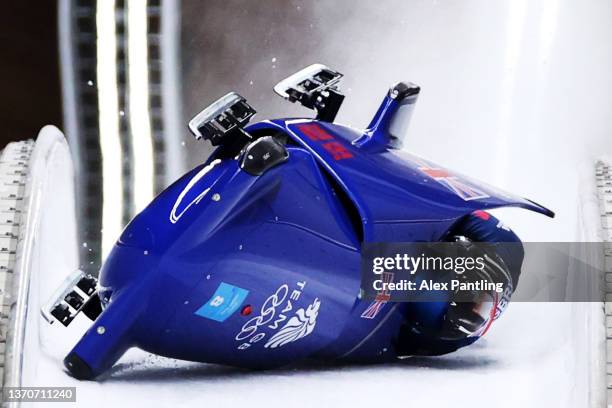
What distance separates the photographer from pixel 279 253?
2025mm

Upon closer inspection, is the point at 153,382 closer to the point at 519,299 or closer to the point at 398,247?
the point at 398,247

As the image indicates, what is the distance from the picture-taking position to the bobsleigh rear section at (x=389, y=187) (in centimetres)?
212

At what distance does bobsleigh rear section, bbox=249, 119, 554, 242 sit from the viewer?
6.95ft

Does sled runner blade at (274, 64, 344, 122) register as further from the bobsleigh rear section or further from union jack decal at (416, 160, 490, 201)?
union jack decal at (416, 160, 490, 201)

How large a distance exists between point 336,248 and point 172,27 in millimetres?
2112

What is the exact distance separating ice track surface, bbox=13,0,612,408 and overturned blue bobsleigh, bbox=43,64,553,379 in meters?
0.06

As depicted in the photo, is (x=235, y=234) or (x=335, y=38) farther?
(x=335, y=38)

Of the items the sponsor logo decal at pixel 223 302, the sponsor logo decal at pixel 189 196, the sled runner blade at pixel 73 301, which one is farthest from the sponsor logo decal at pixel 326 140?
the sled runner blade at pixel 73 301

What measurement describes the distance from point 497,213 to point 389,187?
136cm

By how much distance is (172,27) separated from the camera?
4000 mm

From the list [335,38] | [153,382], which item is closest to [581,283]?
[153,382]

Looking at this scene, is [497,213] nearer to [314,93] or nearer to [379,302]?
[314,93]

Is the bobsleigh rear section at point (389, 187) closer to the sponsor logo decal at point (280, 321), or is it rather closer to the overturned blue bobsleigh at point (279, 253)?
the overturned blue bobsleigh at point (279, 253)

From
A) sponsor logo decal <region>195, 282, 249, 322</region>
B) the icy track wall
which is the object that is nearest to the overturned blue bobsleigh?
sponsor logo decal <region>195, 282, 249, 322</region>
